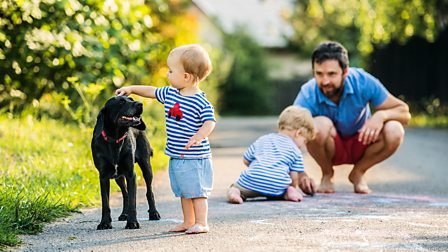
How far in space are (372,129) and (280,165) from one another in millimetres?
1230

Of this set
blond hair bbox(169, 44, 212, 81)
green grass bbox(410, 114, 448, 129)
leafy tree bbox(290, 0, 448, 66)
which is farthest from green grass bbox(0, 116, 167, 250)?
leafy tree bbox(290, 0, 448, 66)

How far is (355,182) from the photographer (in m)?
9.07

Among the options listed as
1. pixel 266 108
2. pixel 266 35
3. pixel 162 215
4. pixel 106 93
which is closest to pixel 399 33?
pixel 266 108

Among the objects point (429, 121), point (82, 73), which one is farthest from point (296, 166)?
point (429, 121)

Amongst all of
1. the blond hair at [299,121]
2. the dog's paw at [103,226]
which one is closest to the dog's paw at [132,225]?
the dog's paw at [103,226]

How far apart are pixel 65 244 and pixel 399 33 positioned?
22.6m

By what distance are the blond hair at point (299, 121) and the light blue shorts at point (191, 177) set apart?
7.37 feet

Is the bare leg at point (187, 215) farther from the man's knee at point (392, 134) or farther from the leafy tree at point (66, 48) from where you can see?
the leafy tree at point (66, 48)

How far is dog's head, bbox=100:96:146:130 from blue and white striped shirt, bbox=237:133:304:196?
6.76ft

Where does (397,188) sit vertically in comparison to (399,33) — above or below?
below

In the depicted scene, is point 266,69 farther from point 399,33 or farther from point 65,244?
point 65,244

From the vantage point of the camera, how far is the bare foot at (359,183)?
893 centimetres

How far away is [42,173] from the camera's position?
848cm

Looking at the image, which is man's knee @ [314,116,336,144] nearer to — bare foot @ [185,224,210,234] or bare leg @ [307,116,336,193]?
bare leg @ [307,116,336,193]
